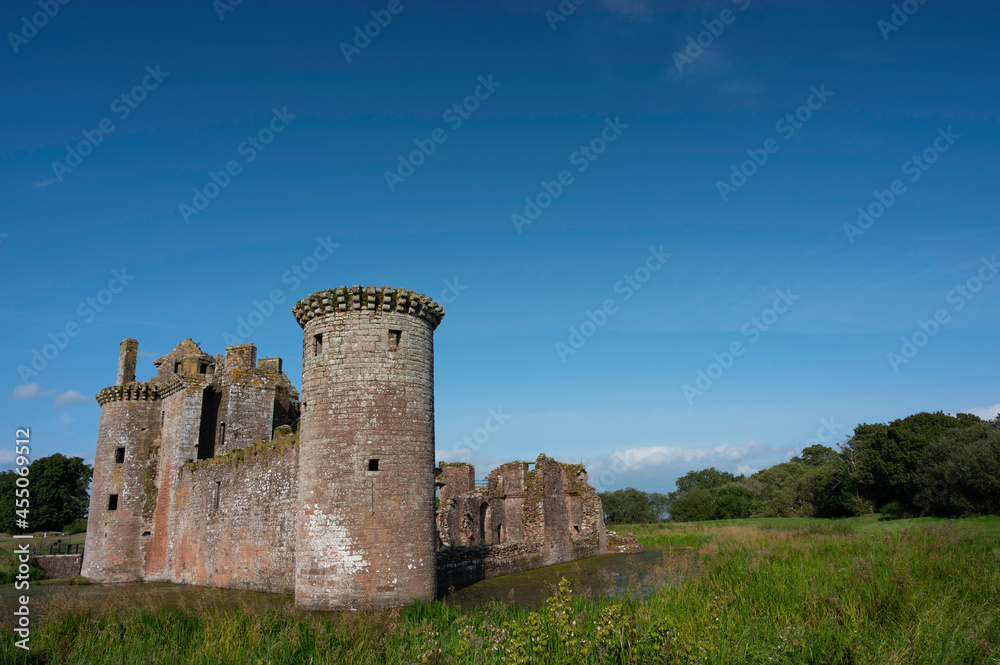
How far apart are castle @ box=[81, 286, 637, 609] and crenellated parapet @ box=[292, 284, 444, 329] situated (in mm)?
36

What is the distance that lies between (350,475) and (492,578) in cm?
924

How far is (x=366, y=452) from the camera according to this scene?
45.3 feet

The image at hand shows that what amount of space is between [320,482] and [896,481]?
136 feet

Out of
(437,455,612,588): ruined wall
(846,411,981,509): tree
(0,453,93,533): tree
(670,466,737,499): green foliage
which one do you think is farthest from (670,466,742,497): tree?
(0,453,93,533): tree

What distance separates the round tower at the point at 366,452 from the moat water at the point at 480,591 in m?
1.65

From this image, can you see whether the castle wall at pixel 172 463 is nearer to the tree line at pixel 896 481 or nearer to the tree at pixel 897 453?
the tree line at pixel 896 481

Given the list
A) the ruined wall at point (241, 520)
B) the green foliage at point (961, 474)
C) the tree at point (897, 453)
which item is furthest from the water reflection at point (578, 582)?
the tree at point (897, 453)

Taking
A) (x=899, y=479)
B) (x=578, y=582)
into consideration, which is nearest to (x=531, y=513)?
(x=578, y=582)

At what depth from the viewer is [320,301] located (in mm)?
14781

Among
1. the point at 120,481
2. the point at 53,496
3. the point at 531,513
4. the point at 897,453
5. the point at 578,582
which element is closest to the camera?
the point at 578,582

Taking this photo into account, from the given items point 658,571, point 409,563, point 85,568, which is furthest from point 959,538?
point 85,568

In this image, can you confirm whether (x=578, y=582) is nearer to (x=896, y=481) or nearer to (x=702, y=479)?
(x=896, y=481)

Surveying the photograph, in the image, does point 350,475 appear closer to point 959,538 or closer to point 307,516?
point 307,516

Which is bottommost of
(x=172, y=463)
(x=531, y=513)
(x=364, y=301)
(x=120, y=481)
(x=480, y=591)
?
(x=480, y=591)
